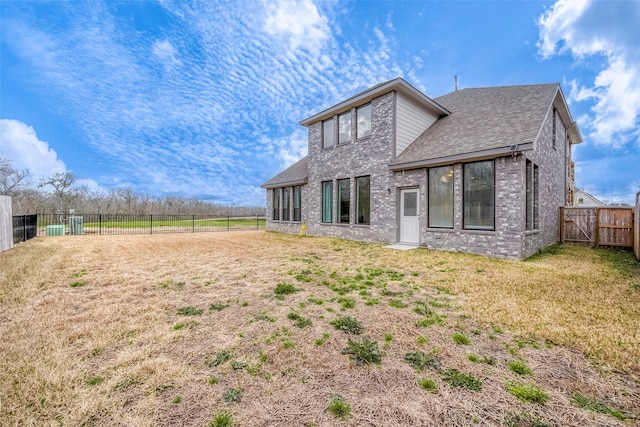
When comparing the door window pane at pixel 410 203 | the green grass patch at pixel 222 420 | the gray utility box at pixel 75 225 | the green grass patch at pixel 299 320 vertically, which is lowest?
the green grass patch at pixel 299 320

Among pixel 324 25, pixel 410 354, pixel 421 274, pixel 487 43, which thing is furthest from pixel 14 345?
pixel 487 43

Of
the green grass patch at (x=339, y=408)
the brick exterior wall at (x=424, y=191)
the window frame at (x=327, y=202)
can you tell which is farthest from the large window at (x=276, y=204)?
the green grass patch at (x=339, y=408)

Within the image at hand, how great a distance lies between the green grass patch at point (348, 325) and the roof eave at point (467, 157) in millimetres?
6456

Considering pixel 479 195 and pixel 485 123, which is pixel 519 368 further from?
pixel 485 123

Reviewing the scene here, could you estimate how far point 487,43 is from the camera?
54.9ft

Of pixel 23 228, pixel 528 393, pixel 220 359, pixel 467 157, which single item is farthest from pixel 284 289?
pixel 23 228

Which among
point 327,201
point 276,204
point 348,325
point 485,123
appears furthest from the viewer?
point 276,204

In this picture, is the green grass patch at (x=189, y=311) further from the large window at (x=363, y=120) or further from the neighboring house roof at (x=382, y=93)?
the neighboring house roof at (x=382, y=93)

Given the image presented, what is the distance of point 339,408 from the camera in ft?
6.05

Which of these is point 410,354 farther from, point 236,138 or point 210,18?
point 236,138

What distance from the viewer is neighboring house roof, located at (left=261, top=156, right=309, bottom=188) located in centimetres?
1394

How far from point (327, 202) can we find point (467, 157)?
20.6 feet

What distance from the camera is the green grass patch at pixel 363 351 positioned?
8.07 ft

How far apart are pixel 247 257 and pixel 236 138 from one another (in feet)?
145
